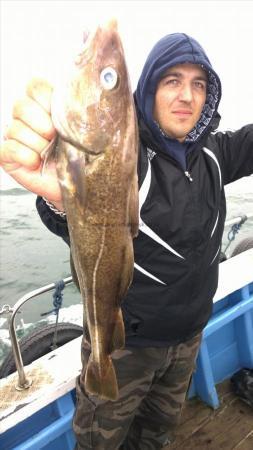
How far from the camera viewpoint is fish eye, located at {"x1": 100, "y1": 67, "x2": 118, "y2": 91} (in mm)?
1440

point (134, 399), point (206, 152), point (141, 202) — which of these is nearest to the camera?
point (141, 202)

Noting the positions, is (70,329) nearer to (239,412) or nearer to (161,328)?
(161,328)

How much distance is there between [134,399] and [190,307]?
2.31 feet

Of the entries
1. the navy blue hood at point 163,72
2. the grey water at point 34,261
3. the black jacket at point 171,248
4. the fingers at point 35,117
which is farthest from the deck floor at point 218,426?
the grey water at point 34,261

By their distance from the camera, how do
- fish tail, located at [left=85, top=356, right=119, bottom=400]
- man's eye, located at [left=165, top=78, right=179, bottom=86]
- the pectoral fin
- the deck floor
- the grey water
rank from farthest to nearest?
the grey water
the deck floor
man's eye, located at [left=165, top=78, right=179, bottom=86]
fish tail, located at [left=85, top=356, right=119, bottom=400]
the pectoral fin

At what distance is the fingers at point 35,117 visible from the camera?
1.44m

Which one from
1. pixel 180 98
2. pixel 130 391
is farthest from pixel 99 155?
pixel 130 391

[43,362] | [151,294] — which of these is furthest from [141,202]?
[43,362]

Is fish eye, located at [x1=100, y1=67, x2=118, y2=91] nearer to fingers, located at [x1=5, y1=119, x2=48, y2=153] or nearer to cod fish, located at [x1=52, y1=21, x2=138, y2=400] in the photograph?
cod fish, located at [x1=52, y1=21, x2=138, y2=400]

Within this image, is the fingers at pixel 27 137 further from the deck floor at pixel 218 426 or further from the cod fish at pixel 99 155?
the deck floor at pixel 218 426

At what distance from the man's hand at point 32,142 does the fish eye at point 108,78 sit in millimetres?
205

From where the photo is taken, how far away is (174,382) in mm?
2762

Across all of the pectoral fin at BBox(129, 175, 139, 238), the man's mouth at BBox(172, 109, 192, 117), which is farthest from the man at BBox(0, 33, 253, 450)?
the pectoral fin at BBox(129, 175, 139, 238)

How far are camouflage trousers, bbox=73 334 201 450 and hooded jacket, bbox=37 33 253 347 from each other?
120 millimetres
